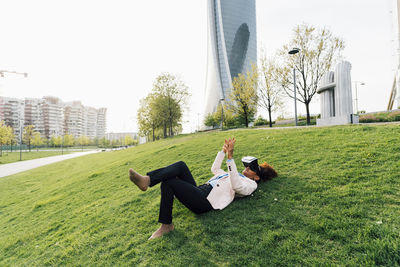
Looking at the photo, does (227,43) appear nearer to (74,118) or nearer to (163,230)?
(163,230)

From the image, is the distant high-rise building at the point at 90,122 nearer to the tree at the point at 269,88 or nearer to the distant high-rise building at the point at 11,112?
the distant high-rise building at the point at 11,112

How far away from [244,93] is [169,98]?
54.9ft

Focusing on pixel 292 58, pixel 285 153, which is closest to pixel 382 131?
pixel 285 153

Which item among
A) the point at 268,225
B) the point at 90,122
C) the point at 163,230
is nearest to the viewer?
the point at 268,225

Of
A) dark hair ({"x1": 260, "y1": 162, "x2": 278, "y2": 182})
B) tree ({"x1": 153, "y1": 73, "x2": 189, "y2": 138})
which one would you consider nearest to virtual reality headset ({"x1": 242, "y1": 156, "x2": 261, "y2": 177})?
dark hair ({"x1": 260, "y1": 162, "x2": 278, "y2": 182})

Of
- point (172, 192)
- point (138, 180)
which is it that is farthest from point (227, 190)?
point (138, 180)

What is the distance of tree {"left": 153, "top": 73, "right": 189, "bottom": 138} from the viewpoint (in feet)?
123

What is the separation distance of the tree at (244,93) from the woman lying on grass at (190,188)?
23.3 m

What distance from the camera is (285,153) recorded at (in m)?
5.98

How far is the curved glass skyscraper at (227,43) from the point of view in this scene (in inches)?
3101

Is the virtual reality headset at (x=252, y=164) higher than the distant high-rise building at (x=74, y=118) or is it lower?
lower

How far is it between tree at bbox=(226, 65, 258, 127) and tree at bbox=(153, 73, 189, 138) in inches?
521

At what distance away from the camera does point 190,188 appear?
3.24 meters

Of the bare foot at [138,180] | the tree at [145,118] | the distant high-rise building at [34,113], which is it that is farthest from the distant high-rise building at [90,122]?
the bare foot at [138,180]
